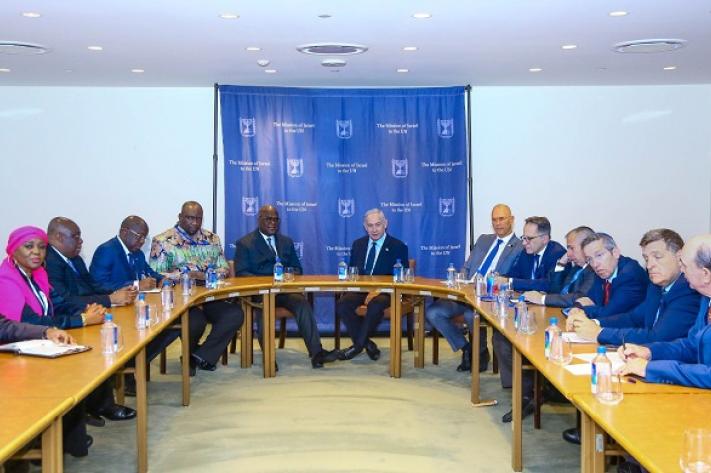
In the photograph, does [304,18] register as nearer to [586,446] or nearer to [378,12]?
A: [378,12]

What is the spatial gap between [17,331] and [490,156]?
580 centimetres

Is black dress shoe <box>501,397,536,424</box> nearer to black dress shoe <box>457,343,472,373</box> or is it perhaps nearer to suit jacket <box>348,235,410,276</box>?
black dress shoe <box>457,343,472,373</box>

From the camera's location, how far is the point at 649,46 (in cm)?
658

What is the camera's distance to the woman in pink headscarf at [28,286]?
4.80m

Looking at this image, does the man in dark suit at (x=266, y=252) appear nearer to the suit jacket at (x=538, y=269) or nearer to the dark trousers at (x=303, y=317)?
the dark trousers at (x=303, y=317)

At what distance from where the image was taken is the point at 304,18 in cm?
559

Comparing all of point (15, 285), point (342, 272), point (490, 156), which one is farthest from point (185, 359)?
point (490, 156)

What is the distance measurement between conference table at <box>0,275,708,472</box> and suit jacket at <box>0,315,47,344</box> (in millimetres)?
241

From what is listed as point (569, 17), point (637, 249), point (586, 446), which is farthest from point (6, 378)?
point (637, 249)

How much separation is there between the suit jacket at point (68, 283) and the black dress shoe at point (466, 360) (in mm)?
2987

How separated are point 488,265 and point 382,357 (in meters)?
1.26

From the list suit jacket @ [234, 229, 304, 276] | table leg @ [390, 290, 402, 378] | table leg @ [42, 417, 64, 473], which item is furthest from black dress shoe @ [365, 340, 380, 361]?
table leg @ [42, 417, 64, 473]

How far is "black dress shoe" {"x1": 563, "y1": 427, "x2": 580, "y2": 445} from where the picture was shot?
5.24 meters

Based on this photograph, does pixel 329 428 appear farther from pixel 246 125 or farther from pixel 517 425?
pixel 246 125
